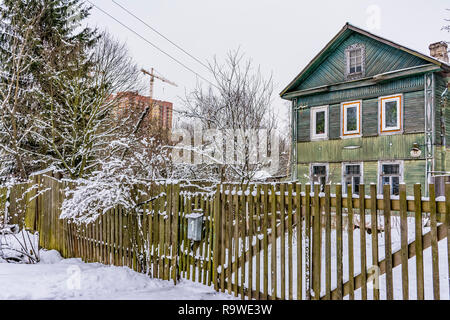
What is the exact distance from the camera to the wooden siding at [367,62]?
12.0 metres

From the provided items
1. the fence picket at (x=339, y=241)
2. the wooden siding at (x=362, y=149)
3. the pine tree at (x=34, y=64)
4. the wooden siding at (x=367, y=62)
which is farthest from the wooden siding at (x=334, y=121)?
the fence picket at (x=339, y=241)

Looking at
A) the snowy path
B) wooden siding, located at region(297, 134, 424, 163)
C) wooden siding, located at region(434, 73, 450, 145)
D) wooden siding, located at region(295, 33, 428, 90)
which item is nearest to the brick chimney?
wooden siding, located at region(434, 73, 450, 145)

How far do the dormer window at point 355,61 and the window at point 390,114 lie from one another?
1.76 meters

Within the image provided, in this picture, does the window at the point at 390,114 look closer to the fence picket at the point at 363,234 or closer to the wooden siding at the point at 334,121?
the wooden siding at the point at 334,121

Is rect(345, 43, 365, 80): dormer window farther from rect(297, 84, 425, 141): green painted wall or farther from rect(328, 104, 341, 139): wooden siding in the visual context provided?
rect(328, 104, 341, 139): wooden siding

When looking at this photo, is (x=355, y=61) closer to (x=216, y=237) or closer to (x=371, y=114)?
(x=371, y=114)

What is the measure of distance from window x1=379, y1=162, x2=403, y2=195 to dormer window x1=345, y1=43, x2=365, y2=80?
4265 mm

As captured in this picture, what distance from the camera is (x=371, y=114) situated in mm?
12641

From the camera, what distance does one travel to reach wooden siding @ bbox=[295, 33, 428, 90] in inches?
473

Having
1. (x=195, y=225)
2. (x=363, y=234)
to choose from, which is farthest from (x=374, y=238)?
(x=195, y=225)

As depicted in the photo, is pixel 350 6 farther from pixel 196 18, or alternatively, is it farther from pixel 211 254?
pixel 211 254

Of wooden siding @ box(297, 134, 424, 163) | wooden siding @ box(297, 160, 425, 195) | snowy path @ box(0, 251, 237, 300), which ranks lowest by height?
snowy path @ box(0, 251, 237, 300)

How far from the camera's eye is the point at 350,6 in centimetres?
1504

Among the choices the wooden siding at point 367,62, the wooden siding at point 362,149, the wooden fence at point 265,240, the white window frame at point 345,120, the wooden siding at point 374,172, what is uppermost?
the wooden siding at point 367,62
